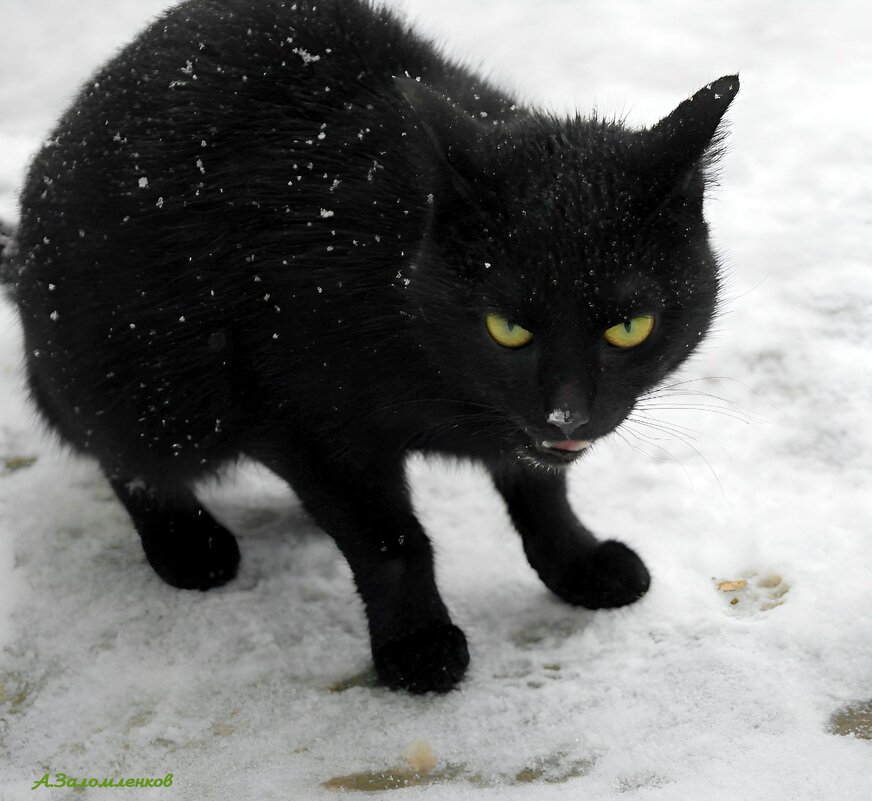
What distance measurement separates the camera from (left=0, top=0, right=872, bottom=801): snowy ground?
7.33ft

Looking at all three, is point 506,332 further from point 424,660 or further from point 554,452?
point 424,660

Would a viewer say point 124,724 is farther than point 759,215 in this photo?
No

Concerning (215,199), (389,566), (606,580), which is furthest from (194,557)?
(606,580)

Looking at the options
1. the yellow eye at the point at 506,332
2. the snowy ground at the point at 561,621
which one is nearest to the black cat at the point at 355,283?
the yellow eye at the point at 506,332

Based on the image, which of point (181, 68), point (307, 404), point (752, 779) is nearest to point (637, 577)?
point (752, 779)

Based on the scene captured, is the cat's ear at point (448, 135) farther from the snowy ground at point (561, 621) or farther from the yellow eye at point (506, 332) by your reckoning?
the snowy ground at point (561, 621)

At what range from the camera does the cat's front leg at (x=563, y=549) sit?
269 cm

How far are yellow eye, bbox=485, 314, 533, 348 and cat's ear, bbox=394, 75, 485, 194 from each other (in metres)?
0.25

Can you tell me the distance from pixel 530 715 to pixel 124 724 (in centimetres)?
91

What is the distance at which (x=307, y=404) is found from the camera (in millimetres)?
2439

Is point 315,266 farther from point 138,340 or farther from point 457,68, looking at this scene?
point 457,68

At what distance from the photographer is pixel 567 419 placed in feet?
6.70

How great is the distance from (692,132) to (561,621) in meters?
1.26

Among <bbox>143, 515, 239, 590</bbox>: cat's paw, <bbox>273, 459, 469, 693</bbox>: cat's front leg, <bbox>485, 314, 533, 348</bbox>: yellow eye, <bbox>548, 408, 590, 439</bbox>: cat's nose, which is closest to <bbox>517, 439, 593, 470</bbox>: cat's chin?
<bbox>548, 408, 590, 439</bbox>: cat's nose
